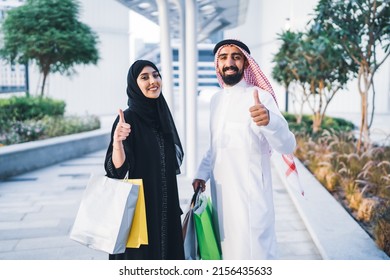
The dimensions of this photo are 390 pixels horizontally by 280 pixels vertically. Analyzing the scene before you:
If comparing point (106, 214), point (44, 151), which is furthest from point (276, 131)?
point (44, 151)

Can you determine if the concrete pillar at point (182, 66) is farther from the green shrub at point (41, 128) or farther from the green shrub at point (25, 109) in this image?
the green shrub at point (25, 109)

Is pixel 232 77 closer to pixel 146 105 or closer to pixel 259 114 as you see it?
pixel 259 114


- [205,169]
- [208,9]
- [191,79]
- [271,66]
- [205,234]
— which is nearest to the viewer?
[205,234]

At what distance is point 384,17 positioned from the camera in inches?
210

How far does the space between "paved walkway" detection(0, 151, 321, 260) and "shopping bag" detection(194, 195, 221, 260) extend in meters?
1.21

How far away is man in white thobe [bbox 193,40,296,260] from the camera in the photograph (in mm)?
2035

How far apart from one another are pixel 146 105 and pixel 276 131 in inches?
24.3

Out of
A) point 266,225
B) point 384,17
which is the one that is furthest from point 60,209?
point 384,17

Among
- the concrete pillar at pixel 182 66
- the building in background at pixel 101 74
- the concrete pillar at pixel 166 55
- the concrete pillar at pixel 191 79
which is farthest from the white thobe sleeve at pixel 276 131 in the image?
the building in background at pixel 101 74

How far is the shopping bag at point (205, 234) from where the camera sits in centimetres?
205

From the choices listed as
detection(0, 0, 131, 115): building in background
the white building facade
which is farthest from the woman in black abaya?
detection(0, 0, 131, 115): building in background

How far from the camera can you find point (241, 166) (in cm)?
205

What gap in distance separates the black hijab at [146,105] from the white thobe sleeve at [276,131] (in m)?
0.43
